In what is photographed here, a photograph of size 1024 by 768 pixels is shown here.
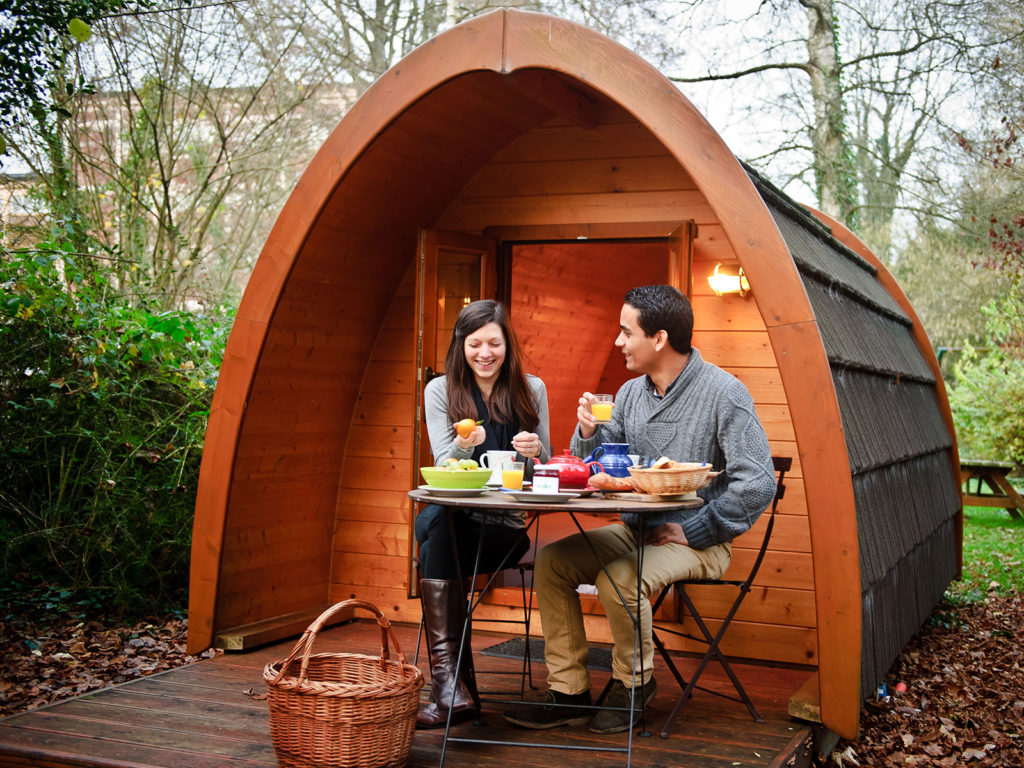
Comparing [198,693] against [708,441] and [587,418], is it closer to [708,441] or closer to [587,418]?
[587,418]

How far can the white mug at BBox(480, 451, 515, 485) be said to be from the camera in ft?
12.3

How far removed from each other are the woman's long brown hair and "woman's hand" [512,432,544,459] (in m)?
0.25

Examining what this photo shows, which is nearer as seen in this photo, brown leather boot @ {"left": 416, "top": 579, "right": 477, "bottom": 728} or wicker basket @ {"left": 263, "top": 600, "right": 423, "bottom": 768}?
wicker basket @ {"left": 263, "top": 600, "right": 423, "bottom": 768}

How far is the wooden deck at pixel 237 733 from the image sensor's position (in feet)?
11.2

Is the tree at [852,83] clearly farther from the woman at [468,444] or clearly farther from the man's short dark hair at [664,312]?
the woman at [468,444]

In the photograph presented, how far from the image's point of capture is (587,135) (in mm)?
5594

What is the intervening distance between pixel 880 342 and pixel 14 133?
6.25 m

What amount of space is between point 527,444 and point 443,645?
0.83 meters

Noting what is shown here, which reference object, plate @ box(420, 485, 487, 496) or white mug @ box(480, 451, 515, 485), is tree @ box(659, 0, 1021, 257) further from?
plate @ box(420, 485, 487, 496)

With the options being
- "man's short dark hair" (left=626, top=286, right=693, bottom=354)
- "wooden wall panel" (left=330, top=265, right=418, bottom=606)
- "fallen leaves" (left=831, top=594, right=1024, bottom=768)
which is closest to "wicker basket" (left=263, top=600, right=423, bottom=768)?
"man's short dark hair" (left=626, top=286, right=693, bottom=354)

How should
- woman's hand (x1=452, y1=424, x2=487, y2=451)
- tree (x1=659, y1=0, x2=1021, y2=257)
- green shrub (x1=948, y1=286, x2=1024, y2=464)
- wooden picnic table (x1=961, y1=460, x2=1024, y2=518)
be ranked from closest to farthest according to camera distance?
woman's hand (x1=452, y1=424, x2=487, y2=451), wooden picnic table (x1=961, y1=460, x2=1024, y2=518), green shrub (x1=948, y1=286, x2=1024, y2=464), tree (x1=659, y1=0, x2=1021, y2=257)

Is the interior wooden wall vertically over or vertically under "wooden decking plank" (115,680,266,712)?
over

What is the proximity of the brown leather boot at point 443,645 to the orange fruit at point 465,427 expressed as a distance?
1.85ft

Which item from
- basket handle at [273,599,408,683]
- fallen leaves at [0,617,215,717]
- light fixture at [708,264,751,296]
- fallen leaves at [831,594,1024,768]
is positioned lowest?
fallen leaves at [831,594,1024,768]
